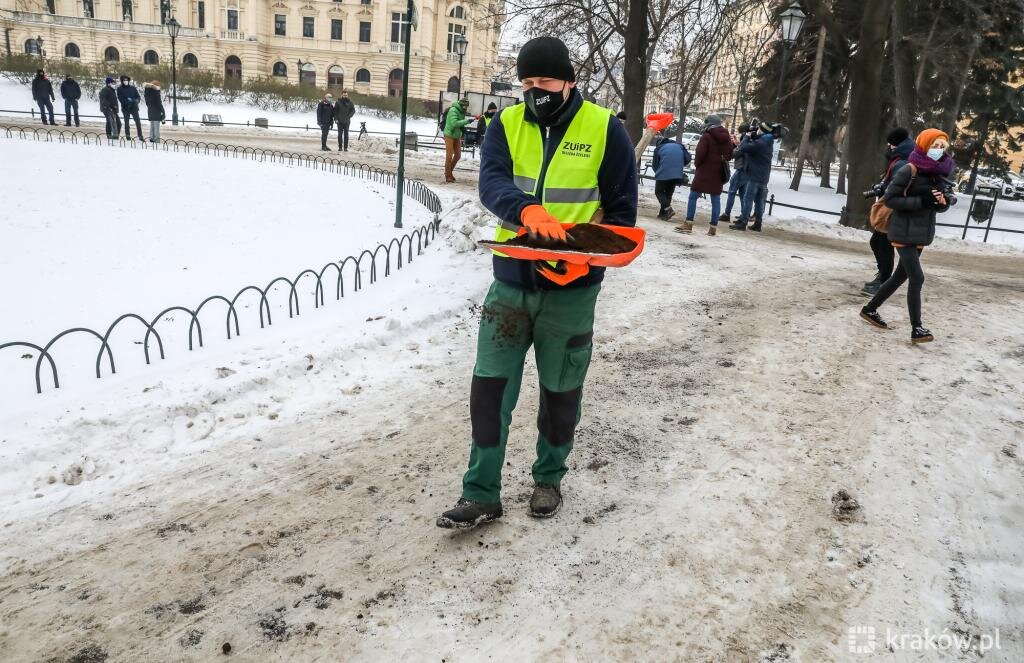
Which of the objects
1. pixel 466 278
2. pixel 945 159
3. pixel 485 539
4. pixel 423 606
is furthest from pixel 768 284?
pixel 423 606

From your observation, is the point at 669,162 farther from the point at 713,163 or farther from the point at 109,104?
the point at 109,104

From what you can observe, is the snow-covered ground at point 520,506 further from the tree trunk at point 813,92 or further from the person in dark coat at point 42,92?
the person in dark coat at point 42,92

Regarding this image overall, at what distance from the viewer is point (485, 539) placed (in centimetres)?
310

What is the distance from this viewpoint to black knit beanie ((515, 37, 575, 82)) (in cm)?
285

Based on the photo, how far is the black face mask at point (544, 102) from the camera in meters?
2.88

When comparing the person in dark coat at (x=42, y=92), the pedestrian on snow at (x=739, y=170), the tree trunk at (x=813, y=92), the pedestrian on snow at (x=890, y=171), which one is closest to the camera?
the pedestrian on snow at (x=890, y=171)

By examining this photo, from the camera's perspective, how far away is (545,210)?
2818 millimetres

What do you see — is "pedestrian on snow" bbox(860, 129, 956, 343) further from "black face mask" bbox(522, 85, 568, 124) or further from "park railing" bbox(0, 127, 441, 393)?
"park railing" bbox(0, 127, 441, 393)

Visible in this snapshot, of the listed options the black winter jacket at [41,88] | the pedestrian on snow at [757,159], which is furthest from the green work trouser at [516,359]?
the black winter jacket at [41,88]

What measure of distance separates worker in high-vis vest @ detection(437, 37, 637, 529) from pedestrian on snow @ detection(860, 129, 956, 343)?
12.8ft

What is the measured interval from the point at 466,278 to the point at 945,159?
4.62 m

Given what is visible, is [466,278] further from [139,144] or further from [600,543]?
[139,144]

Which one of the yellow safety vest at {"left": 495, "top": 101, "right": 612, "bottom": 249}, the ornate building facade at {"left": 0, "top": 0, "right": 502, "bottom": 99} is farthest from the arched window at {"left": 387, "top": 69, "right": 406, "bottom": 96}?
the yellow safety vest at {"left": 495, "top": 101, "right": 612, "bottom": 249}

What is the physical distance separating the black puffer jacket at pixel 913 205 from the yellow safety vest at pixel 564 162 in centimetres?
403
